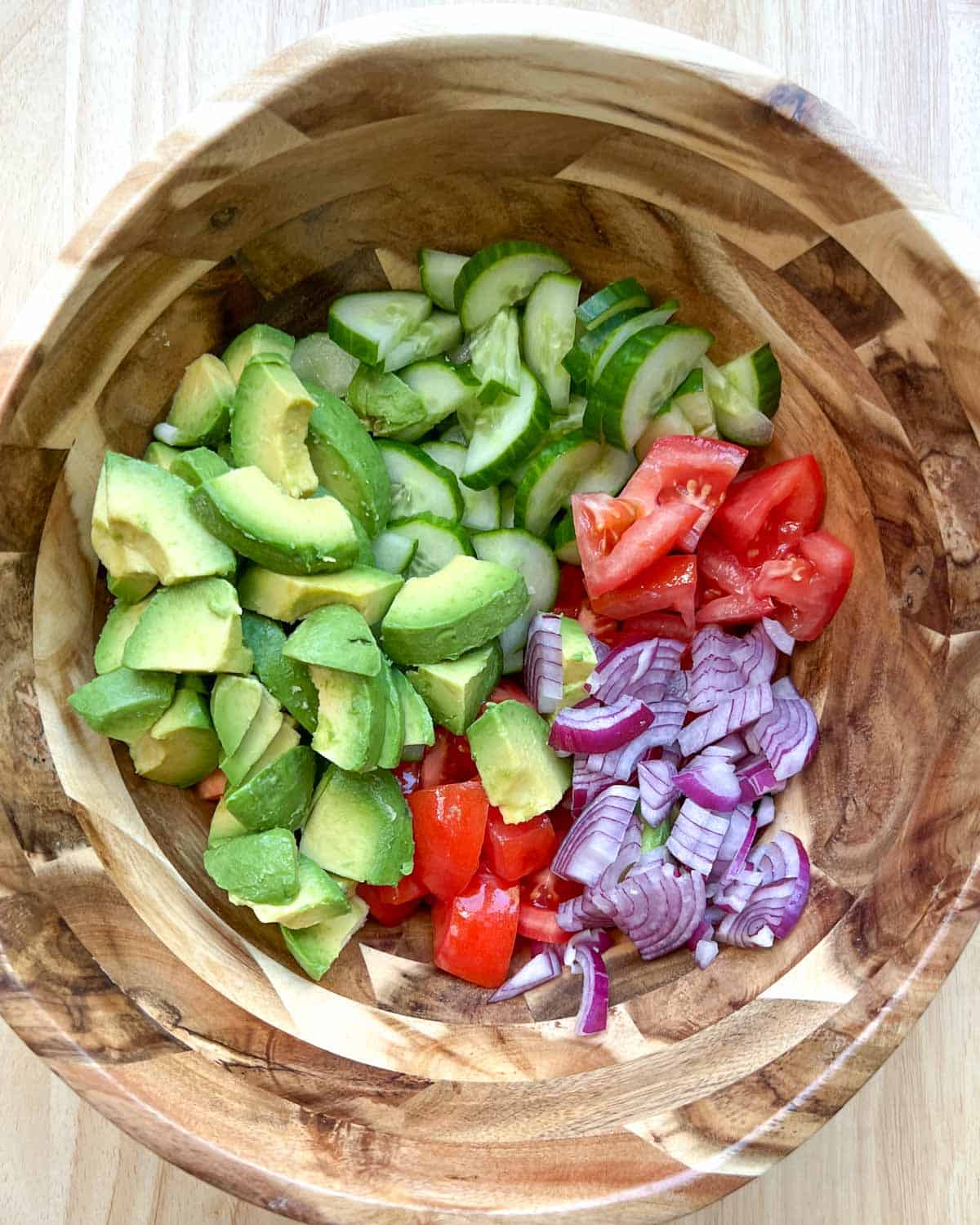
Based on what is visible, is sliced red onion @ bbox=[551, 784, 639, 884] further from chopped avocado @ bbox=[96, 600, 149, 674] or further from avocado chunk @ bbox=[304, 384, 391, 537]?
chopped avocado @ bbox=[96, 600, 149, 674]

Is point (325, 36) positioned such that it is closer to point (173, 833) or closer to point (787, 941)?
point (173, 833)

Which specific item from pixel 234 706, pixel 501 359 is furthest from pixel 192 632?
pixel 501 359

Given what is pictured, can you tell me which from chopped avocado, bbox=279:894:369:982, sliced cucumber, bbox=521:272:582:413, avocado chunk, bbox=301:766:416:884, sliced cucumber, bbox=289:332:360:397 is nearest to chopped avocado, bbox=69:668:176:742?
avocado chunk, bbox=301:766:416:884

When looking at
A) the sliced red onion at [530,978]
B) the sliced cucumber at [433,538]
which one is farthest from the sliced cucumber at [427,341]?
the sliced red onion at [530,978]

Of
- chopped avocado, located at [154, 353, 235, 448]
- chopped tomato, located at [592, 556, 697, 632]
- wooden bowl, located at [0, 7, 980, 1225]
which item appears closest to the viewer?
wooden bowl, located at [0, 7, 980, 1225]

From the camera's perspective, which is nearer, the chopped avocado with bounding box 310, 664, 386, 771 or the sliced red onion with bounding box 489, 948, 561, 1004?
the chopped avocado with bounding box 310, 664, 386, 771

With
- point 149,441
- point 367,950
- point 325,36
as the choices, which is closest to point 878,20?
point 325,36

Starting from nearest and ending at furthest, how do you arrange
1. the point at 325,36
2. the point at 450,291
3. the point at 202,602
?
the point at 325,36 < the point at 202,602 < the point at 450,291
